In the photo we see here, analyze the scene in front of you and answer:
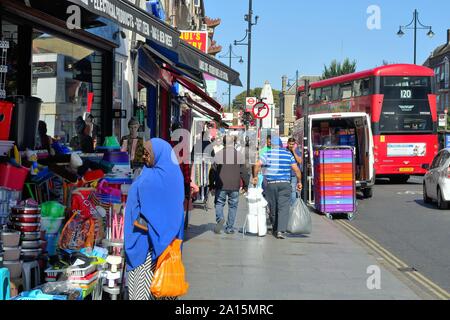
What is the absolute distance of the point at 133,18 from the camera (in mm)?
6227

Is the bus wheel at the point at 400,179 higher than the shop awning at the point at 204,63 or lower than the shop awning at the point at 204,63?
lower

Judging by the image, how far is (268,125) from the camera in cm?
2378

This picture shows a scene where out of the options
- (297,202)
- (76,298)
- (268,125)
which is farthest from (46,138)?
(268,125)

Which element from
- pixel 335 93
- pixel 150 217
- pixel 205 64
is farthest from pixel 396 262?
pixel 335 93

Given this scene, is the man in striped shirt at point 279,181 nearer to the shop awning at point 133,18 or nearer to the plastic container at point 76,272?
the shop awning at point 133,18

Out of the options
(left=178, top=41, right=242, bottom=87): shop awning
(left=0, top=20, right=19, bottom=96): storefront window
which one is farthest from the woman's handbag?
(left=178, top=41, right=242, bottom=87): shop awning

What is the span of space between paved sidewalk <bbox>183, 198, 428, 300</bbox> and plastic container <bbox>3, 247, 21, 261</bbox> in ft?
7.18

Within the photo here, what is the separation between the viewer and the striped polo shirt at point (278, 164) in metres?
10.9

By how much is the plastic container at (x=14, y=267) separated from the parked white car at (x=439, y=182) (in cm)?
1297

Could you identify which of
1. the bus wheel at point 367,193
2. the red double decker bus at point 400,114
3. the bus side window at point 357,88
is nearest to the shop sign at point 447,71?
the red double decker bus at point 400,114

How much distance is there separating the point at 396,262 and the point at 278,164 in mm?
2870

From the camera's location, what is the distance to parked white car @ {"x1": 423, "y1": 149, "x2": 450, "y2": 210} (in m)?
15.7

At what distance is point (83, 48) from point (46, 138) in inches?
110
